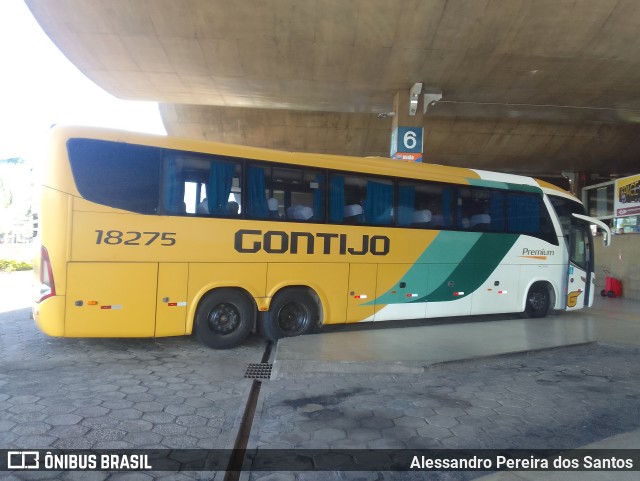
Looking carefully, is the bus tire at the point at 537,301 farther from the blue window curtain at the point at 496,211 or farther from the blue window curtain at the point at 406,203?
the blue window curtain at the point at 406,203

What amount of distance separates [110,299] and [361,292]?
418cm

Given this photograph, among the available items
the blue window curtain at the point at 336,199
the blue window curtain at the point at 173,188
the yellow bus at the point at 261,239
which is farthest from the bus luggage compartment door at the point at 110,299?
the blue window curtain at the point at 336,199

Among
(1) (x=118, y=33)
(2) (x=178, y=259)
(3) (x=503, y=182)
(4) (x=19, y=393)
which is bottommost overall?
(4) (x=19, y=393)

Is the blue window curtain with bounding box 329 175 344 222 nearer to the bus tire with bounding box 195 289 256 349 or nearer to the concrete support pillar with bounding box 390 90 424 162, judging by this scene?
the bus tire with bounding box 195 289 256 349

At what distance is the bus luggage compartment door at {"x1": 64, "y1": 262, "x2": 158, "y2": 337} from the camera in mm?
6016

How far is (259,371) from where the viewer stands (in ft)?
19.7

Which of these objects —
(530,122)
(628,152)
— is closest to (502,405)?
(530,122)

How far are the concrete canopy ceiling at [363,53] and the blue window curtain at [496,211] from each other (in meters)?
4.31

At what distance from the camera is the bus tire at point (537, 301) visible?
34.5ft

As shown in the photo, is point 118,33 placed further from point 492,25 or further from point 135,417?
→ point 135,417

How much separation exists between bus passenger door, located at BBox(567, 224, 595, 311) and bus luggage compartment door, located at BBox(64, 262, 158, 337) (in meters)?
9.69

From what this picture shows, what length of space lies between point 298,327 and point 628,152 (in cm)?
2071

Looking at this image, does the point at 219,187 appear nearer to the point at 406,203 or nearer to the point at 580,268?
the point at 406,203

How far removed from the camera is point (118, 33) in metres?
11.1
